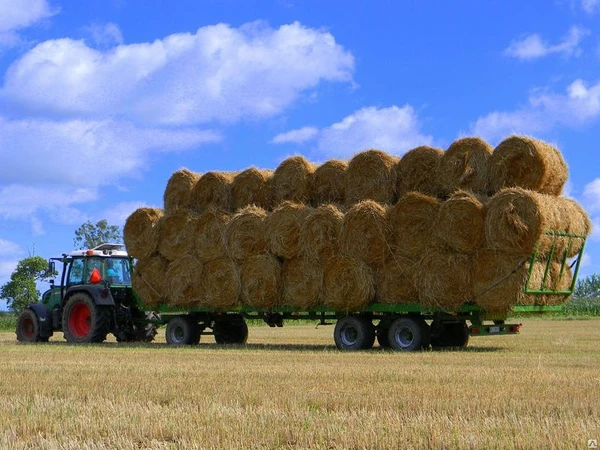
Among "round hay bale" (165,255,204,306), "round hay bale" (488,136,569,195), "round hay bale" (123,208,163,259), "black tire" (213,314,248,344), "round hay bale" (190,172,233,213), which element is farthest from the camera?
"black tire" (213,314,248,344)

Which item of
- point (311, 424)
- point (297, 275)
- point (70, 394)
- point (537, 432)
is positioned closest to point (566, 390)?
point (537, 432)

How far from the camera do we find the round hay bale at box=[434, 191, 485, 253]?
15.2 m

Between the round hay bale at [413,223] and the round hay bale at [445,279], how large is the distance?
0.26 metres

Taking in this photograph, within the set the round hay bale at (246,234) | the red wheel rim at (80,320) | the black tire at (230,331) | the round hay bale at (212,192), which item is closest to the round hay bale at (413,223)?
the round hay bale at (246,234)

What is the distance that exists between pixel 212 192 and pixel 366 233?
4494 millimetres

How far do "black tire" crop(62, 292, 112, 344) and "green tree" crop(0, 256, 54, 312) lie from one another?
44.0 meters

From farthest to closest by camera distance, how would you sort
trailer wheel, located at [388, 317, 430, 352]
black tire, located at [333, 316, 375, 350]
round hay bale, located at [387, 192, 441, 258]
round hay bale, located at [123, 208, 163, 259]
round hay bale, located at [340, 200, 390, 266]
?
round hay bale, located at [123, 208, 163, 259], black tire, located at [333, 316, 375, 350], trailer wheel, located at [388, 317, 430, 352], round hay bale, located at [340, 200, 390, 266], round hay bale, located at [387, 192, 441, 258]

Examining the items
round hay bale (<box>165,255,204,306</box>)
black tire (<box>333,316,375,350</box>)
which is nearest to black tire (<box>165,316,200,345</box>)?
round hay bale (<box>165,255,204,306</box>)

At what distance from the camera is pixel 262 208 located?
18797 millimetres

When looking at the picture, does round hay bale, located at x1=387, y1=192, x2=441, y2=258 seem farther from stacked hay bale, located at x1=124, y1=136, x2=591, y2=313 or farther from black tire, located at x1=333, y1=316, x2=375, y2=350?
black tire, located at x1=333, y1=316, x2=375, y2=350

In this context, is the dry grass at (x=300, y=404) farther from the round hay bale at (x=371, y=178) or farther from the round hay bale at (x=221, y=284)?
the round hay bale at (x=221, y=284)

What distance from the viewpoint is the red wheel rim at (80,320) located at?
69.1ft

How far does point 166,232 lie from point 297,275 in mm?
3667

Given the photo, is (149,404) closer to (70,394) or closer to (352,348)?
(70,394)
